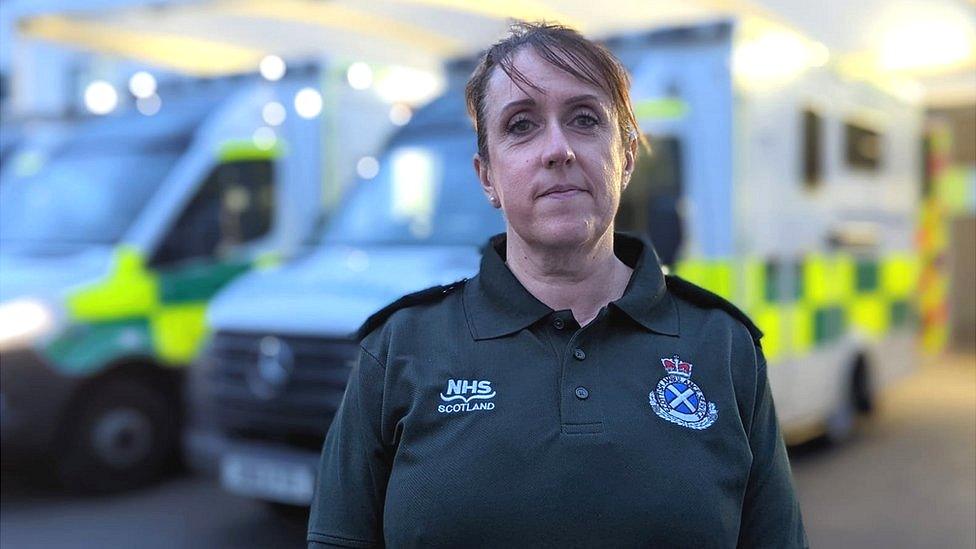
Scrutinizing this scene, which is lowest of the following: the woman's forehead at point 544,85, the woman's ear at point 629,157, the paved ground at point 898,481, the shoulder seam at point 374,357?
the paved ground at point 898,481

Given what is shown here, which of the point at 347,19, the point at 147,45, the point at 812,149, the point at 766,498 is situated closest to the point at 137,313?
the point at 812,149

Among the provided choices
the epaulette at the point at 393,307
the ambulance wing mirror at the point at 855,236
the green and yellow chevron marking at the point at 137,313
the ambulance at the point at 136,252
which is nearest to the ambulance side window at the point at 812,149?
the ambulance wing mirror at the point at 855,236

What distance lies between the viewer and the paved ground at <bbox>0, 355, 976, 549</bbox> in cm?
509

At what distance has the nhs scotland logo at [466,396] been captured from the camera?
4.79ft

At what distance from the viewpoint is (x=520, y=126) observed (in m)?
1.57

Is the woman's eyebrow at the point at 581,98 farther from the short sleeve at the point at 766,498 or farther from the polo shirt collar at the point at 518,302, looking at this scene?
the short sleeve at the point at 766,498

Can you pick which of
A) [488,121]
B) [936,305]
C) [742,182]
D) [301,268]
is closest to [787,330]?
[742,182]

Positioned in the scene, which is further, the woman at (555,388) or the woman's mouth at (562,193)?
the woman's mouth at (562,193)

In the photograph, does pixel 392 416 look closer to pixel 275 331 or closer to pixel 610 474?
pixel 610 474

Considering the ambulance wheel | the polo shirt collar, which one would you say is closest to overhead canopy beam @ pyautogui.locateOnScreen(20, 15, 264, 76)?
the ambulance wheel

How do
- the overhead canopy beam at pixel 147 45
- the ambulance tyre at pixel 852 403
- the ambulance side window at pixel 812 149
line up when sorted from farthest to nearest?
the overhead canopy beam at pixel 147 45 → the ambulance tyre at pixel 852 403 → the ambulance side window at pixel 812 149

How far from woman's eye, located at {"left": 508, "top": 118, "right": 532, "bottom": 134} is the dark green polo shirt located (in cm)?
20

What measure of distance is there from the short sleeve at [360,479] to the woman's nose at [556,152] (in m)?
0.37

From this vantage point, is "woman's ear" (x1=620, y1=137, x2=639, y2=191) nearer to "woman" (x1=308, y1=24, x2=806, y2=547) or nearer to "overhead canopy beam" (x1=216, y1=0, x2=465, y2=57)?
"woman" (x1=308, y1=24, x2=806, y2=547)
